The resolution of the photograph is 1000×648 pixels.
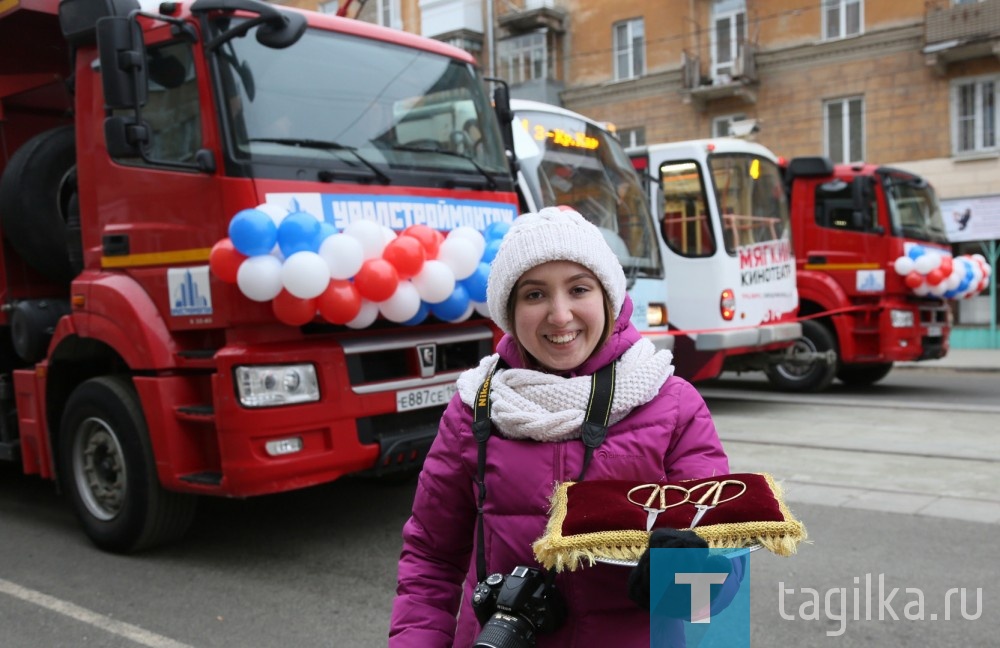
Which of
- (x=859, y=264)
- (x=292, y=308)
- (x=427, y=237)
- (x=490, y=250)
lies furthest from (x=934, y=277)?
(x=292, y=308)

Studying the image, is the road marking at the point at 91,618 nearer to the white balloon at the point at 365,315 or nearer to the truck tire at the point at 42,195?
the white balloon at the point at 365,315

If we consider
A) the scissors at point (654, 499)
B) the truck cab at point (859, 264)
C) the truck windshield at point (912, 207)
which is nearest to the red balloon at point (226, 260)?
the scissors at point (654, 499)

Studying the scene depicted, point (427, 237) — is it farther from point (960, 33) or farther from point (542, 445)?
point (960, 33)

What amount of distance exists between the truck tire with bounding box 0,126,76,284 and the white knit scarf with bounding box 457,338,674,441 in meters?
4.68

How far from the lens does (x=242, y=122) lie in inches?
187

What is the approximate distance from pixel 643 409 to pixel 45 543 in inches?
196

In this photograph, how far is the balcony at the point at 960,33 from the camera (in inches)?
773

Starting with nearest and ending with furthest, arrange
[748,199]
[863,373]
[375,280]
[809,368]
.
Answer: [375,280], [748,199], [809,368], [863,373]

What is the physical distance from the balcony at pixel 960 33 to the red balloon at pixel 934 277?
1059cm

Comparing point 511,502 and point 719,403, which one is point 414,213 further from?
point 719,403

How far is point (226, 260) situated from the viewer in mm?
4480

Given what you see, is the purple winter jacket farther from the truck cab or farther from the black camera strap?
the truck cab

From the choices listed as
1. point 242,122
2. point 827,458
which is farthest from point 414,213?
point 827,458

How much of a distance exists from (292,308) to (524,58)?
24809 millimetres
